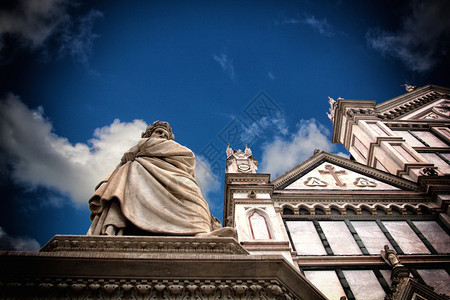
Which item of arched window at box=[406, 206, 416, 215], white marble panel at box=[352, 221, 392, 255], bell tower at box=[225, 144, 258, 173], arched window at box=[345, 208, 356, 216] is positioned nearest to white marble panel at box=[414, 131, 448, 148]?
arched window at box=[406, 206, 416, 215]

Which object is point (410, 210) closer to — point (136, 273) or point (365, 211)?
point (365, 211)

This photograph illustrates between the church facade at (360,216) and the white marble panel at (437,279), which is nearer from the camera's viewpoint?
the white marble panel at (437,279)

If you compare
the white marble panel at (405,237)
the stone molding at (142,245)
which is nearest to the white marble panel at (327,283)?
the white marble panel at (405,237)

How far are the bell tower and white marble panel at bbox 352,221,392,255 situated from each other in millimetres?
4366

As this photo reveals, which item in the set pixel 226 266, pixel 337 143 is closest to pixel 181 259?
pixel 226 266

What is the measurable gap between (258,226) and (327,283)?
2.41m

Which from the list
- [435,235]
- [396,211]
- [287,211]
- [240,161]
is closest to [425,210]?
[396,211]

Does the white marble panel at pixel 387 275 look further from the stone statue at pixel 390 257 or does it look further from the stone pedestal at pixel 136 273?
the stone pedestal at pixel 136 273

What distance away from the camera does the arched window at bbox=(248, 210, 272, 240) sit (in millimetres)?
9414

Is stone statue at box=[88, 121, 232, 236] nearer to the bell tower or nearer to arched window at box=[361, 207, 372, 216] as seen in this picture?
arched window at box=[361, 207, 372, 216]

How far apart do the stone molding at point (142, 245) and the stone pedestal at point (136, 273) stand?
11 mm

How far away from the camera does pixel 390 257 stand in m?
8.71

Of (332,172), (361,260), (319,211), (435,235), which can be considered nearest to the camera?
(361,260)

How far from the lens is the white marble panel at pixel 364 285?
781cm
